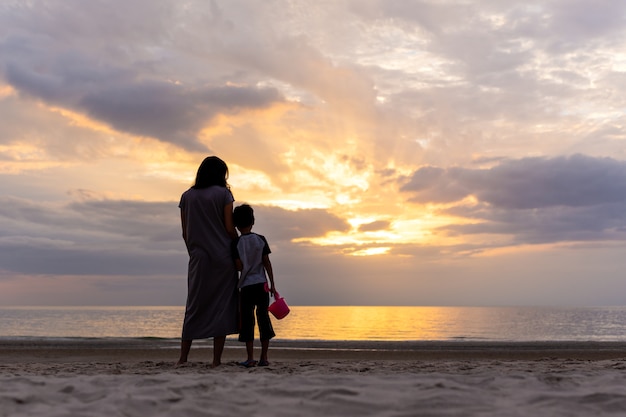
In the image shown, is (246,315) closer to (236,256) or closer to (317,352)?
(236,256)

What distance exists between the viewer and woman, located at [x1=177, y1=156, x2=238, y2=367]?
257 inches

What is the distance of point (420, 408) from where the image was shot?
3.63 meters

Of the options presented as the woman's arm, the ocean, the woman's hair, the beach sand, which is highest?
the woman's hair

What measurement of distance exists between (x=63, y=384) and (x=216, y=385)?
45.1 inches

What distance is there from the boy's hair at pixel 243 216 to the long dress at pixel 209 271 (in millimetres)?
240

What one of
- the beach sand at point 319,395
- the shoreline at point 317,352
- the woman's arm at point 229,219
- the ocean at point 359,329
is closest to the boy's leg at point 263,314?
the woman's arm at point 229,219

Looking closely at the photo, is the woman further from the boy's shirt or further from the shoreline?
the shoreline

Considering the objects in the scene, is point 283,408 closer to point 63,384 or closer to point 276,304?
point 63,384

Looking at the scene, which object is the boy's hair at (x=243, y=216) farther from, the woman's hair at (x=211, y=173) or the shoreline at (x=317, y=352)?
the shoreline at (x=317, y=352)

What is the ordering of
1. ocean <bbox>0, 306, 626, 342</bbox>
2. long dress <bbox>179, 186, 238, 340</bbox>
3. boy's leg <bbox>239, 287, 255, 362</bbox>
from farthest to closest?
ocean <bbox>0, 306, 626, 342</bbox> < boy's leg <bbox>239, 287, 255, 362</bbox> < long dress <bbox>179, 186, 238, 340</bbox>

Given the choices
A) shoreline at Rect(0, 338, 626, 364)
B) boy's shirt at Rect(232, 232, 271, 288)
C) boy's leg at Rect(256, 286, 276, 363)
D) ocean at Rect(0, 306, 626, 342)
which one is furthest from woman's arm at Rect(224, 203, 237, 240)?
ocean at Rect(0, 306, 626, 342)

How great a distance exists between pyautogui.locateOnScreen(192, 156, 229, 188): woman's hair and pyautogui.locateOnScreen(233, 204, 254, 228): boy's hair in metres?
0.32

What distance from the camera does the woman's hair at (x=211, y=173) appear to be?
6723mm

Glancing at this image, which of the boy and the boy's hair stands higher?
the boy's hair
